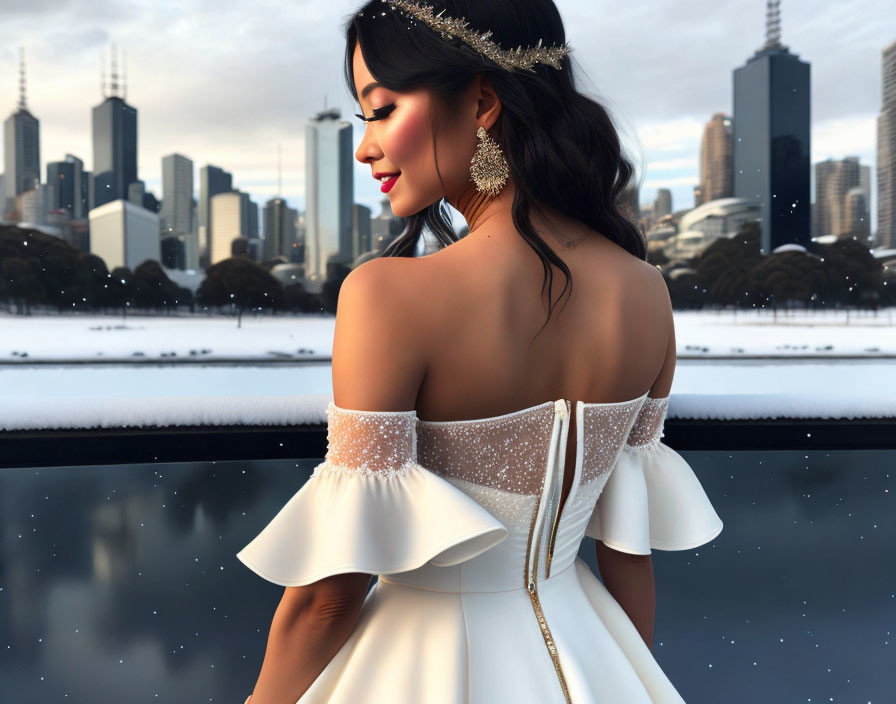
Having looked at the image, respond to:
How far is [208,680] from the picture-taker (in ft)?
3.76

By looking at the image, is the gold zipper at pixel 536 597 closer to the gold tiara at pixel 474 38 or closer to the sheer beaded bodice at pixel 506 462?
the sheer beaded bodice at pixel 506 462

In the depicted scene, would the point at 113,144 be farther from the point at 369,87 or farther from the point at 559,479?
the point at 559,479

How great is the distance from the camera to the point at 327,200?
294 centimetres

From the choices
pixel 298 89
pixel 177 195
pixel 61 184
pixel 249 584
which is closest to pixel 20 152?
pixel 61 184

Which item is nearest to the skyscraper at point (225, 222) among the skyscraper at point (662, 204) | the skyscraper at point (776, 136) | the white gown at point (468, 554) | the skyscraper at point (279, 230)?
the skyscraper at point (279, 230)

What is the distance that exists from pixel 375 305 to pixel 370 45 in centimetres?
23

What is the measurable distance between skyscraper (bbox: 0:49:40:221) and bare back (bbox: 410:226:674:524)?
9.39ft

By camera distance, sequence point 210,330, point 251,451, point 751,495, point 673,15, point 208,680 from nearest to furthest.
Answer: point 251,451
point 208,680
point 751,495
point 210,330
point 673,15

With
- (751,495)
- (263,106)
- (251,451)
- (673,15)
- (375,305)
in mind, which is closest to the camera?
(375,305)

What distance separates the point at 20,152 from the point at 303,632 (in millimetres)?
2938

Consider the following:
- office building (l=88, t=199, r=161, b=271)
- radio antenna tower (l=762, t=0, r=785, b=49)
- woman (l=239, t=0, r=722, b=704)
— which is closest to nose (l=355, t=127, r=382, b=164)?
woman (l=239, t=0, r=722, b=704)

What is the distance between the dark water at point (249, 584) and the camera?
3.64 feet

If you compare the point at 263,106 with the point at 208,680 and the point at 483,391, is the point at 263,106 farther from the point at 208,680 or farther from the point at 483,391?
the point at 483,391

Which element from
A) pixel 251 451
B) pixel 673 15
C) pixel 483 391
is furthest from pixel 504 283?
pixel 673 15
